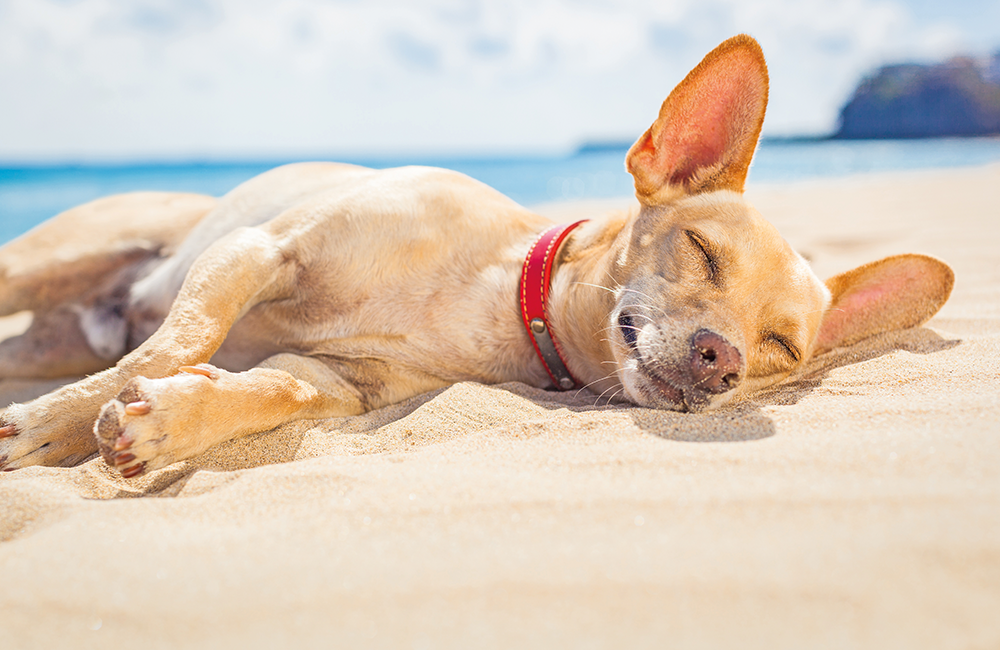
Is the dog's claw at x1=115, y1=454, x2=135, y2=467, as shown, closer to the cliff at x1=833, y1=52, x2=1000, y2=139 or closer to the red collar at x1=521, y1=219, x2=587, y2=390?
the red collar at x1=521, y1=219, x2=587, y2=390

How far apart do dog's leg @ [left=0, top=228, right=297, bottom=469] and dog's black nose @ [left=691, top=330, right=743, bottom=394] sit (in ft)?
5.72

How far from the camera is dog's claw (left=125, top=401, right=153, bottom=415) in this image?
1950mm

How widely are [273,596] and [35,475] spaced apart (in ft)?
4.20

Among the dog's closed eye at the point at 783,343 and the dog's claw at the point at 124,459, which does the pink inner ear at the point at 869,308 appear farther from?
the dog's claw at the point at 124,459

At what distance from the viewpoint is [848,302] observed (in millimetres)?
2975

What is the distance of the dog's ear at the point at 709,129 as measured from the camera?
2504 millimetres

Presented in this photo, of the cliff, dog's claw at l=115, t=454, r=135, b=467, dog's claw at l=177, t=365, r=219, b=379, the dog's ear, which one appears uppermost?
the cliff

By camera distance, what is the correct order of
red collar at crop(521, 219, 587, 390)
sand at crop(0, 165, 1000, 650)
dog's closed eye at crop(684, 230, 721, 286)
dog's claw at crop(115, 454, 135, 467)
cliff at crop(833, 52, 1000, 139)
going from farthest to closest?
cliff at crop(833, 52, 1000, 139) < red collar at crop(521, 219, 587, 390) < dog's closed eye at crop(684, 230, 721, 286) < dog's claw at crop(115, 454, 135, 467) < sand at crop(0, 165, 1000, 650)

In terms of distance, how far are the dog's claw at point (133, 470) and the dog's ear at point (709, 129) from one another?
2.11 m

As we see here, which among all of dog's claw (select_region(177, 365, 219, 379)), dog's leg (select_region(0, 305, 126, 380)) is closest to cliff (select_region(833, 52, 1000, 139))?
dog's leg (select_region(0, 305, 126, 380))

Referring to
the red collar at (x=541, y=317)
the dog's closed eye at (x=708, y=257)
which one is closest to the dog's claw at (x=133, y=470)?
the red collar at (x=541, y=317)

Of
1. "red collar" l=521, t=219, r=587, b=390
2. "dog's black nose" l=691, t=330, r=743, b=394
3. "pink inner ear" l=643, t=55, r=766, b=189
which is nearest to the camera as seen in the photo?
"dog's black nose" l=691, t=330, r=743, b=394

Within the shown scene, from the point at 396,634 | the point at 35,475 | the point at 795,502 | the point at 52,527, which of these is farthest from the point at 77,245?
the point at 795,502

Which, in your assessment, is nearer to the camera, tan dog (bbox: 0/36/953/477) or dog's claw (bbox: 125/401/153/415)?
dog's claw (bbox: 125/401/153/415)
